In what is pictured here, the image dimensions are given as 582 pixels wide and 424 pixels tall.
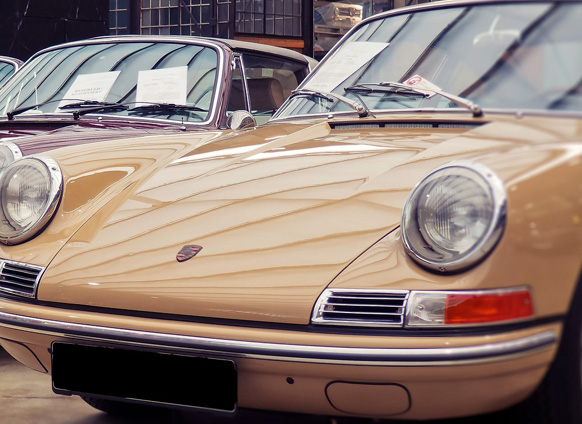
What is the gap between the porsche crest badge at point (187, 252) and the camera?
2.11 metres

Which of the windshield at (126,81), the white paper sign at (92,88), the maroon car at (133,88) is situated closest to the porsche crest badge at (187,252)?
the maroon car at (133,88)

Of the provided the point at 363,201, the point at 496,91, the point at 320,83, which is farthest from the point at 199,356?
the point at 320,83

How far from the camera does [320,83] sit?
316 centimetres

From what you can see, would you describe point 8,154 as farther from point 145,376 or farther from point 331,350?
point 331,350

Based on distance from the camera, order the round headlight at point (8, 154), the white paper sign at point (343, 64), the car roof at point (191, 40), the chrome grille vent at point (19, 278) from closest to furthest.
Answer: the chrome grille vent at point (19, 278)
the white paper sign at point (343, 64)
the round headlight at point (8, 154)
the car roof at point (191, 40)

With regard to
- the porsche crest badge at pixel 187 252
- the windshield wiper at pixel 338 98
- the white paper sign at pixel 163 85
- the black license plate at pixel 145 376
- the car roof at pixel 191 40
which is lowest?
the black license plate at pixel 145 376

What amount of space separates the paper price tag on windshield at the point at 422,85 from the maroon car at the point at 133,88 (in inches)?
56.5

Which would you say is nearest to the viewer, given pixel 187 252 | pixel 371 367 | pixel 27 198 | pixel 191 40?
pixel 371 367

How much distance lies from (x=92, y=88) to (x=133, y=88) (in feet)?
0.80

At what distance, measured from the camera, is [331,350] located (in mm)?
1821

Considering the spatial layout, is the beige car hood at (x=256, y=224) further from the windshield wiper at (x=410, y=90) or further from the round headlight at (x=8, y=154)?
the round headlight at (x=8, y=154)

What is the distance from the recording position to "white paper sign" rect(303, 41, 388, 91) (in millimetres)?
3068

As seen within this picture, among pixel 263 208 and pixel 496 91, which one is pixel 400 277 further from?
pixel 496 91

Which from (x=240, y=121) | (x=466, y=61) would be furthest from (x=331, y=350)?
(x=240, y=121)
